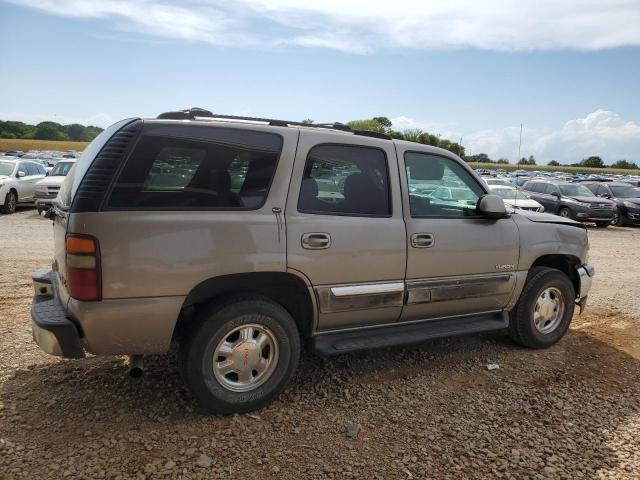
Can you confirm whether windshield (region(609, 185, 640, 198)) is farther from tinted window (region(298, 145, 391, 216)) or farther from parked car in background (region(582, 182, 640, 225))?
tinted window (region(298, 145, 391, 216))

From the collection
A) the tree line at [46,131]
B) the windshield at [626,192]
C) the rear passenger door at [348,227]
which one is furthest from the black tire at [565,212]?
the tree line at [46,131]

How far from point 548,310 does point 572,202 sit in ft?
49.0

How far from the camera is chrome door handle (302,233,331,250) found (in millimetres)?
3479

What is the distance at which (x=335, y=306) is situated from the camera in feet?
12.1

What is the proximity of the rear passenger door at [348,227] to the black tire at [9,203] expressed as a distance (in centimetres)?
1393

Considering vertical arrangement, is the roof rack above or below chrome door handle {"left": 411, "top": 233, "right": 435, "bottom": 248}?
above

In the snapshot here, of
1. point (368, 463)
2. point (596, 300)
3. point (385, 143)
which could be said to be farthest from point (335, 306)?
point (596, 300)

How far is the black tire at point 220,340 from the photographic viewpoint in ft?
10.7

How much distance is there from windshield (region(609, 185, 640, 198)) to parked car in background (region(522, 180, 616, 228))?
1744 millimetres

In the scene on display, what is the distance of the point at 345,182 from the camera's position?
382 cm

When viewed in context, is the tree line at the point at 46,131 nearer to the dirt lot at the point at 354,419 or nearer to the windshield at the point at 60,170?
the windshield at the point at 60,170

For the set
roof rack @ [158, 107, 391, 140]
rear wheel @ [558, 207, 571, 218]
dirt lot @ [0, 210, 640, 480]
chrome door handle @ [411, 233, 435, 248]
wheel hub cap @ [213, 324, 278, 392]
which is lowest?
dirt lot @ [0, 210, 640, 480]

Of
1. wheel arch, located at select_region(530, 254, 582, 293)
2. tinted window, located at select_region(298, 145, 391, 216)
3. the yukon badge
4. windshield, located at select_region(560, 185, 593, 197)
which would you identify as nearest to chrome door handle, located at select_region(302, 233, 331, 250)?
tinted window, located at select_region(298, 145, 391, 216)

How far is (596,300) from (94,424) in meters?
6.33
